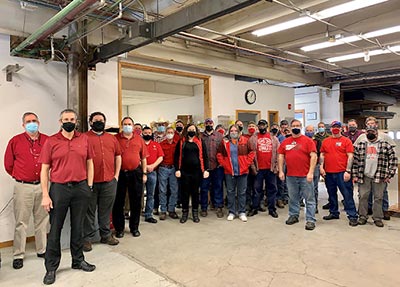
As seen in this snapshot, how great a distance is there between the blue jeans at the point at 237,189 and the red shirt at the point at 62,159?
8.03ft

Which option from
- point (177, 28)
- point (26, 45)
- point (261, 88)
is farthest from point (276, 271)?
point (261, 88)

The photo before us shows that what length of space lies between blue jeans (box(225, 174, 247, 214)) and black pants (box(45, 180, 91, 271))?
2357 millimetres

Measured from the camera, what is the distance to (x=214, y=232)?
427 centimetres

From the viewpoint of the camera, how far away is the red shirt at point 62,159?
9.29 feet

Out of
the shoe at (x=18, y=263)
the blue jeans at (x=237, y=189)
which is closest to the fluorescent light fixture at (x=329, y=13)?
the blue jeans at (x=237, y=189)

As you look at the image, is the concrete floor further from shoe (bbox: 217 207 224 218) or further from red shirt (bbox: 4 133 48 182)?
red shirt (bbox: 4 133 48 182)

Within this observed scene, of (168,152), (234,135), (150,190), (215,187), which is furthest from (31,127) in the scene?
(215,187)

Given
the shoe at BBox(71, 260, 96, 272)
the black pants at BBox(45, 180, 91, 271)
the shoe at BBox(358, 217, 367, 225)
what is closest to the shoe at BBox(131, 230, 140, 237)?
the shoe at BBox(71, 260, 96, 272)

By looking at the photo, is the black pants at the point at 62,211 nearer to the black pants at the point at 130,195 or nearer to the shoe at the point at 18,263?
the shoe at the point at 18,263

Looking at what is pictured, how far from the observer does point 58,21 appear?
3.17 m

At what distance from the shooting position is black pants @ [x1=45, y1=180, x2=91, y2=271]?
2.83m

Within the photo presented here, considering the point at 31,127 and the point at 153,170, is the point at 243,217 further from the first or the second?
the point at 31,127

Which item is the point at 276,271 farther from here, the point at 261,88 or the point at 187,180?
the point at 261,88

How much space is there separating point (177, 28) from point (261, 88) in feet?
17.0
